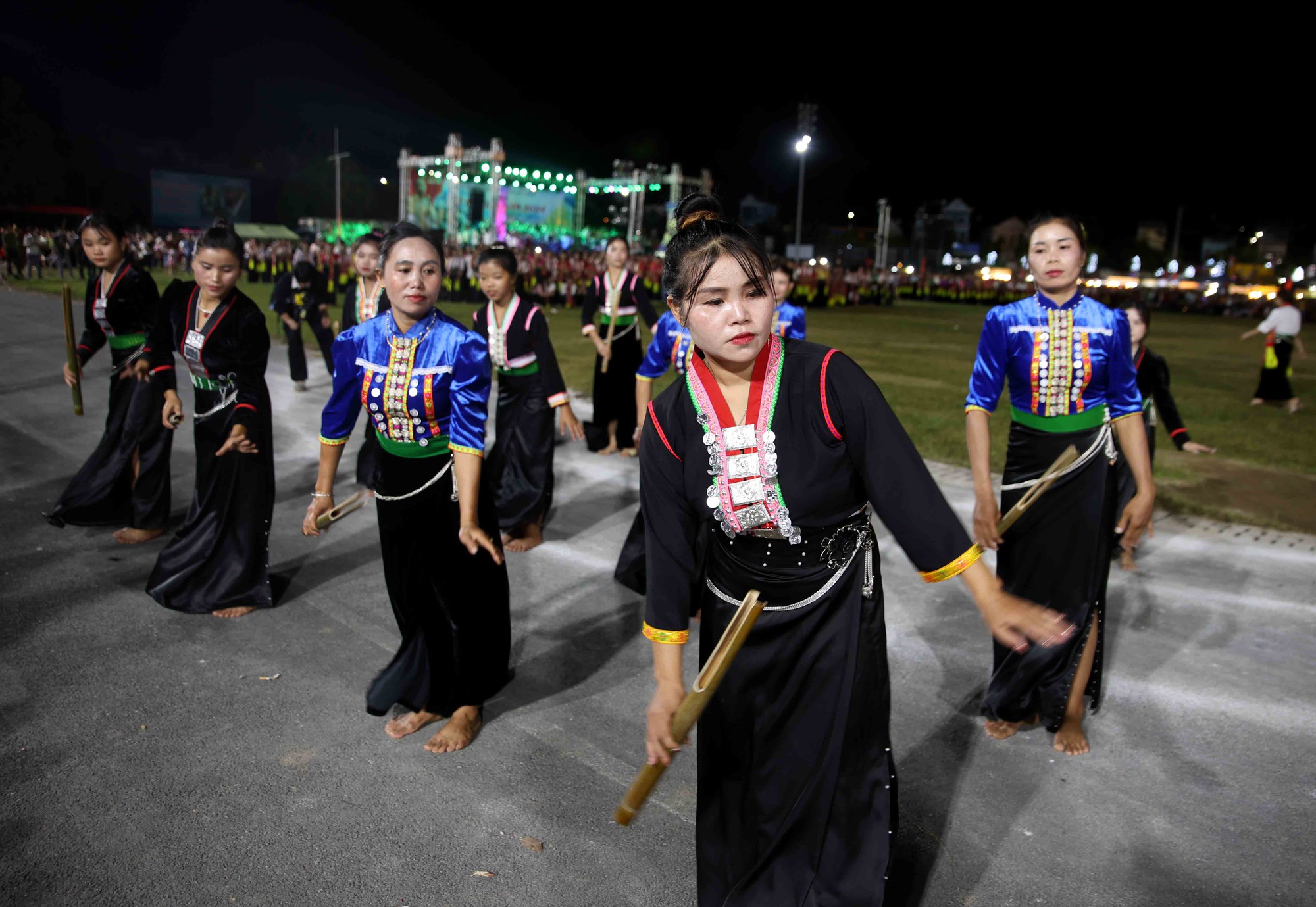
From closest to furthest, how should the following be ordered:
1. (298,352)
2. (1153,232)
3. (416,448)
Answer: (416,448) → (298,352) → (1153,232)

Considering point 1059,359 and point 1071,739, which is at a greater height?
point 1059,359

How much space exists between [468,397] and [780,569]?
178 centimetres

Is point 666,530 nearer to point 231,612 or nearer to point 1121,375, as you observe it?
point 1121,375

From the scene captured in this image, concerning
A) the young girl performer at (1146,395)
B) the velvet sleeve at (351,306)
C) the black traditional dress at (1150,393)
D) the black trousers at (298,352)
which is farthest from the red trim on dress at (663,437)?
the black trousers at (298,352)

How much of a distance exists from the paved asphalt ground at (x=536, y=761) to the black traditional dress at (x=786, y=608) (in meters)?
0.66

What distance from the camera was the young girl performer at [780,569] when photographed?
6.93 feet

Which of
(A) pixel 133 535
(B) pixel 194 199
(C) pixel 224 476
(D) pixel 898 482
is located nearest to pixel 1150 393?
(D) pixel 898 482

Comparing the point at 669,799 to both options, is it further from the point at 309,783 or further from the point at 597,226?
the point at 597,226

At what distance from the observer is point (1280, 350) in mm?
13594

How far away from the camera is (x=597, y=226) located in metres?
76.8

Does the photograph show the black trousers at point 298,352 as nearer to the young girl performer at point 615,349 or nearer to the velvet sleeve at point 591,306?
the velvet sleeve at point 591,306

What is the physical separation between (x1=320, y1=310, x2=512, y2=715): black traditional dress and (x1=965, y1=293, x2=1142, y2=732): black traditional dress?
215 centimetres

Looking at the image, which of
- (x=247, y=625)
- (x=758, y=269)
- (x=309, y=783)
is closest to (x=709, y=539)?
(x=758, y=269)

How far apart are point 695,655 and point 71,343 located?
5.26 m
